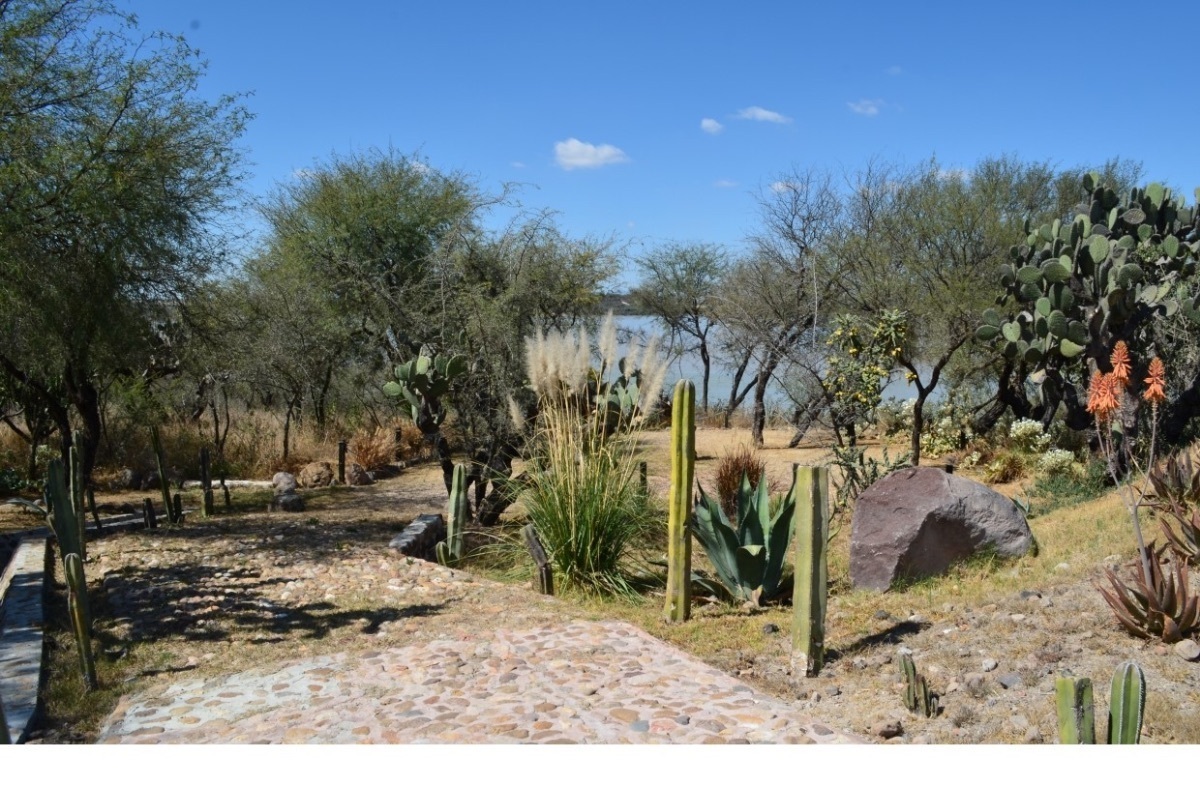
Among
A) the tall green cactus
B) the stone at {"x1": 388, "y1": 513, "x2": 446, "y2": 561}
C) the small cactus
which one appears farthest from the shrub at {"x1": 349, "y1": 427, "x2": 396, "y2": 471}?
the small cactus

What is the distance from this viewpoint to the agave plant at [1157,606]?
4.30 m

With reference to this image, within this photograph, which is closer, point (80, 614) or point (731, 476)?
point (80, 614)

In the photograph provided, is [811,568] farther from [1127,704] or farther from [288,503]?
[288,503]

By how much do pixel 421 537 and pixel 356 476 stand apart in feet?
17.5

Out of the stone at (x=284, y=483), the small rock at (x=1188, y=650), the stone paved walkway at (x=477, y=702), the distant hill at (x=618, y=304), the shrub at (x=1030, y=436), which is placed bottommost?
the stone paved walkway at (x=477, y=702)

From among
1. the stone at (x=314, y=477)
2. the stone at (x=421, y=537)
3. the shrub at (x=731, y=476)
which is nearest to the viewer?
the stone at (x=421, y=537)

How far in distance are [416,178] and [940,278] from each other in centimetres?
854

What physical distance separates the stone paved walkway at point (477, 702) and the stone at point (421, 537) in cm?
282

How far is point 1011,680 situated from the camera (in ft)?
13.6

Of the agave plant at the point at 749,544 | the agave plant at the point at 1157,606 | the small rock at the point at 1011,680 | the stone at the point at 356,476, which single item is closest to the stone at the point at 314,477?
the stone at the point at 356,476

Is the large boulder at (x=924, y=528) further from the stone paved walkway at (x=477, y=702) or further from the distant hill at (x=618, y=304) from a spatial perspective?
the distant hill at (x=618, y=304)

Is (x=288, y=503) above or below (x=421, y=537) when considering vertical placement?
above

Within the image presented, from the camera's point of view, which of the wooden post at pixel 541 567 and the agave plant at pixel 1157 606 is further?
the wooden post at pixel 541 567

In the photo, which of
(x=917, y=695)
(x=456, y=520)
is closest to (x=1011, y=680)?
(x=917, y=695)
